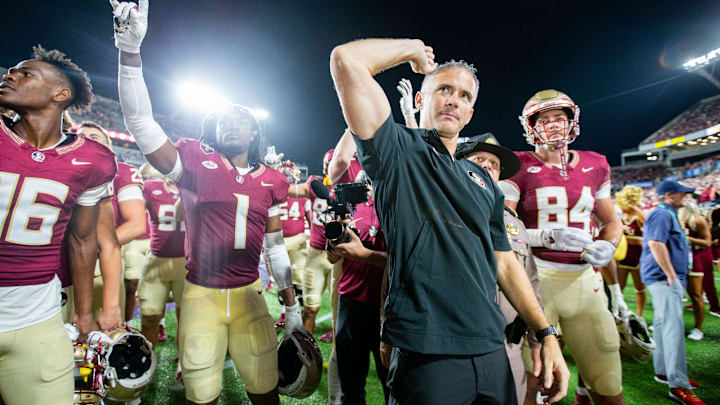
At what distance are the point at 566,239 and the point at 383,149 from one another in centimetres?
203

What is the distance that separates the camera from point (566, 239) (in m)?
2.51

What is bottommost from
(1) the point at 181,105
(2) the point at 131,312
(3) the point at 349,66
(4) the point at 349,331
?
(2) the point at 131,312

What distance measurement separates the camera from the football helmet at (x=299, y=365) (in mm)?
2359

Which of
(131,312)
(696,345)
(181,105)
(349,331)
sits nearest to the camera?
(349,331)

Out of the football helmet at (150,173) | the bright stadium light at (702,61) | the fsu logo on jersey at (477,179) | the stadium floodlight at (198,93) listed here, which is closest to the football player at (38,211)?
the fsu logo on jersey at (477,179)

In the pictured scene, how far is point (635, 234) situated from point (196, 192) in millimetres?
7452

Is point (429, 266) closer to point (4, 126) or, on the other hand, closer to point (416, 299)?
point (416, 299)

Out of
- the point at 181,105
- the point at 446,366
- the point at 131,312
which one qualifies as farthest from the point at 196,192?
the point at 181,105

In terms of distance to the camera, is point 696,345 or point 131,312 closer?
point 131,312

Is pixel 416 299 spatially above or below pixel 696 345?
above

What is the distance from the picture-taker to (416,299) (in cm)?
123

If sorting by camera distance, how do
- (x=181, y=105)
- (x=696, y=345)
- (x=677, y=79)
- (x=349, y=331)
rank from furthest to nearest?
1. (x=677, y=79)
2. (x=181, y=105)
3. (x=696, y=345)
4. (x=349, y=331)

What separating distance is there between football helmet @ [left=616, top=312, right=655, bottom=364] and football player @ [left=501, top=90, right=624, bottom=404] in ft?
1.87

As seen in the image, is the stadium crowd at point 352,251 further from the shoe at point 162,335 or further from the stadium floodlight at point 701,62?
the stadium floodlight at point 701,62
